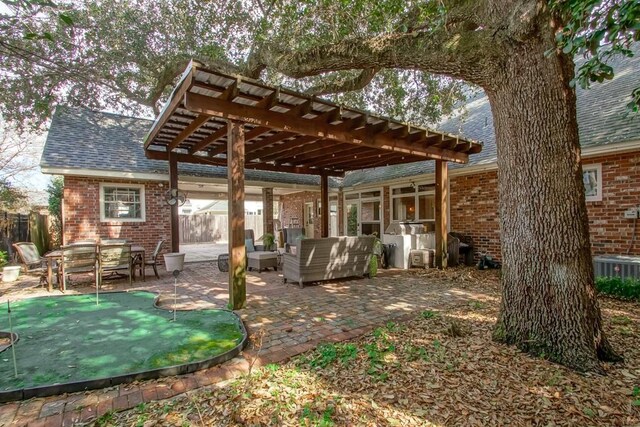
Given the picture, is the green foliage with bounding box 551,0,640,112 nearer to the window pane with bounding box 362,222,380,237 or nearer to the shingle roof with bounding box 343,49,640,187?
the shingle roof with bounding box 343,49,640,187

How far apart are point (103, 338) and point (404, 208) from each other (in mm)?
9910

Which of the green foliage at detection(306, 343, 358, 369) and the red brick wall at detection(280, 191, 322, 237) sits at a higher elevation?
the red brick wall at detection(280, 191, 322, 237)

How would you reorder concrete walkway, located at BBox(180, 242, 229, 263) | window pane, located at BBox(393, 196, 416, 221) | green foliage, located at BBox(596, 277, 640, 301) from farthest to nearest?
concrete walkway, located at BBox(180, 242, 229, 263)
window pane, located at BBox(393, 196, 416, 221)
green foliage, located at BBox(596, 277, 640, 301)

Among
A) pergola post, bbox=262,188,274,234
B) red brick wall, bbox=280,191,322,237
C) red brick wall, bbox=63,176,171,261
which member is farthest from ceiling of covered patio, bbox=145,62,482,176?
red brick wall, bbox=280,191,322,237

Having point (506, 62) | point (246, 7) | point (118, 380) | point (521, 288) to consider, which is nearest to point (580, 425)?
point (521, 288)

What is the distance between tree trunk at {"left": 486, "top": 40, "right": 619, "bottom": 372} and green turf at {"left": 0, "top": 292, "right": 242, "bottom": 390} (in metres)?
3.26

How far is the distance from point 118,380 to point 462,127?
12.9 m

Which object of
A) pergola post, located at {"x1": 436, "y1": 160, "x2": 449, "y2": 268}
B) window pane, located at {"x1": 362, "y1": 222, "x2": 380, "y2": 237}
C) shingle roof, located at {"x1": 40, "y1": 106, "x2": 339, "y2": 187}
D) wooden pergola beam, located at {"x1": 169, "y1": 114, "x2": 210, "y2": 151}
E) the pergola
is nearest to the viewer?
the pergola

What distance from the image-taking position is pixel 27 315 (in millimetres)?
4637

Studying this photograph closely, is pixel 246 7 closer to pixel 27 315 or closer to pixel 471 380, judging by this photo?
pixel 27 315

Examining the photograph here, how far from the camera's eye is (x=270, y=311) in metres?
4.76

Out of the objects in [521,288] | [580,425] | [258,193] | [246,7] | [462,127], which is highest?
[246,7]

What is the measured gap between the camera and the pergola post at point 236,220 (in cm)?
482

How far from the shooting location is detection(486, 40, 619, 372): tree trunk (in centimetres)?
303
